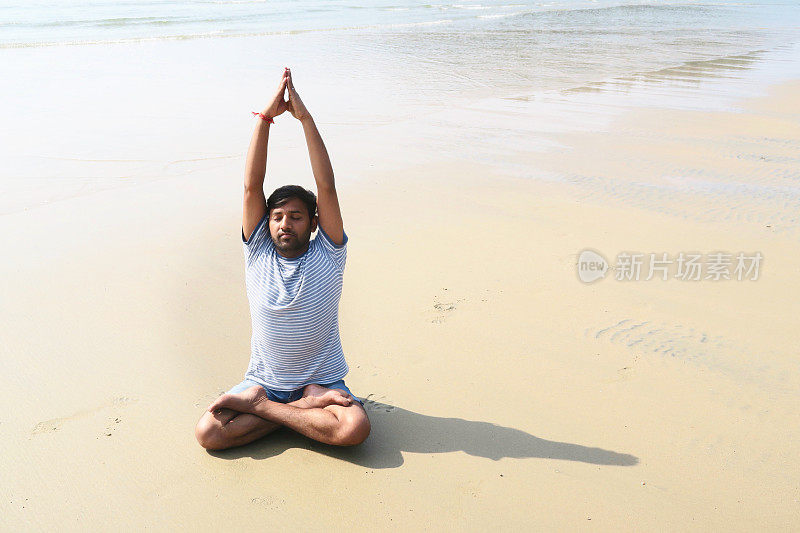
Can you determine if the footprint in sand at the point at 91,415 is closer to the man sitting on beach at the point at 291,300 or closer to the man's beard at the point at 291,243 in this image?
the man sitting on beach at the point at 291,300

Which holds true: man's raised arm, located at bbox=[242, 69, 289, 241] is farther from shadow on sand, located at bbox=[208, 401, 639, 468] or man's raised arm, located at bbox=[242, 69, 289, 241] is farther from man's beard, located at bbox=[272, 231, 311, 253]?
shadow on sand, located at bbox=[208, 401, 639, 468]

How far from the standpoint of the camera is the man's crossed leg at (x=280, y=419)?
115 inches

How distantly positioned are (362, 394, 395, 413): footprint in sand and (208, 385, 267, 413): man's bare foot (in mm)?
512

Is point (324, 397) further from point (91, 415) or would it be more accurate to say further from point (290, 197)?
point (91, 415)

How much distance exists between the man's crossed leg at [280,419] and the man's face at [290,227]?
0.64m

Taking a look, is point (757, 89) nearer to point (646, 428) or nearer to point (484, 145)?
point (484, 145)

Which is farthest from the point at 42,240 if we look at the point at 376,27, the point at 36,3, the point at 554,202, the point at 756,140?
the point at 36,3

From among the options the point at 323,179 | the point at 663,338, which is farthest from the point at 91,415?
the point at 663,338

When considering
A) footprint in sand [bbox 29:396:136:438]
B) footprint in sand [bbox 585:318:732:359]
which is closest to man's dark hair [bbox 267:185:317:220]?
footprint in sand [bbox 29:396:136:438]

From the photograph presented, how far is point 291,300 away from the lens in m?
3.06

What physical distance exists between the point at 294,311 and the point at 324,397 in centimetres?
39

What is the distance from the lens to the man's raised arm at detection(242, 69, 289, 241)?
3102 mm

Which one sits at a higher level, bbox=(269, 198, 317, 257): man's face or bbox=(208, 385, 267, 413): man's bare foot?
bbox=(269, 198, 317, 257): man's face

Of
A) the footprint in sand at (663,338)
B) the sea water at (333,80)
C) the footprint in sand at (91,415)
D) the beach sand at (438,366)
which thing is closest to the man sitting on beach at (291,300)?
the beach sand at (438,366)
